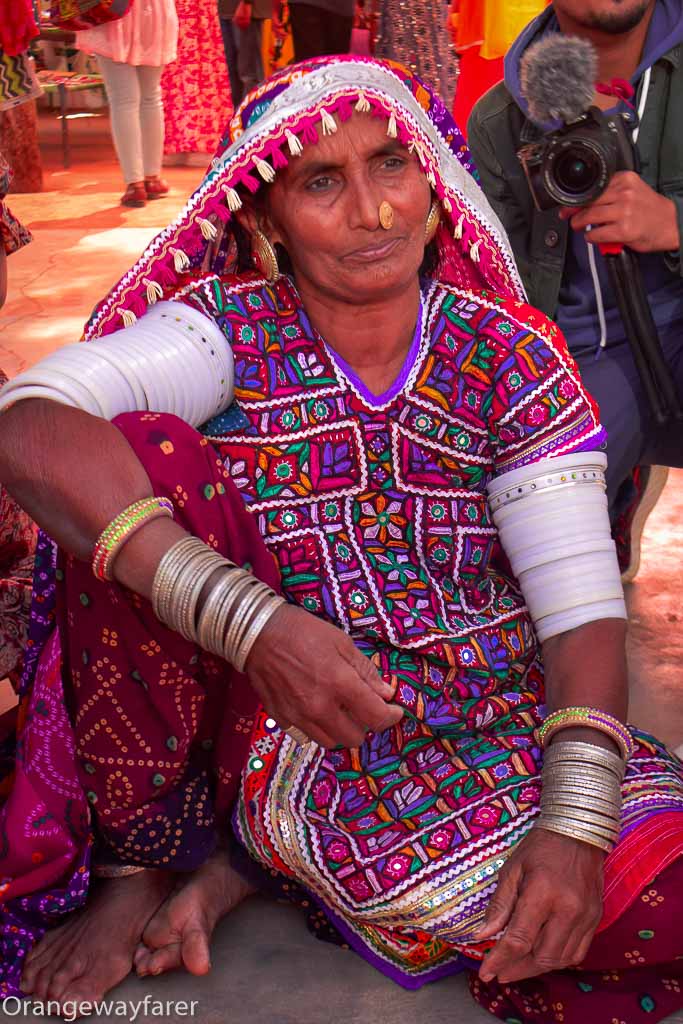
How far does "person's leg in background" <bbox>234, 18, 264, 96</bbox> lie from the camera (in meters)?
5.53

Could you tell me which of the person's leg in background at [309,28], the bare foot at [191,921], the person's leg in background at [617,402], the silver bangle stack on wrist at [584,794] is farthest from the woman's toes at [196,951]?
the person's leg in background at [309,28]

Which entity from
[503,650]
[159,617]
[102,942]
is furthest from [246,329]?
[102,942]

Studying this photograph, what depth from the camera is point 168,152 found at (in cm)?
811

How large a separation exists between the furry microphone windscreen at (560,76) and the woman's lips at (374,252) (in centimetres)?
50

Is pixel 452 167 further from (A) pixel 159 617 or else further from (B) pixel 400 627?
(A) pixel 159 617

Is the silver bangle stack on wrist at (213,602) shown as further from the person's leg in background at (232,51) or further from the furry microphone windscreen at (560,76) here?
the person's leg in background at (232,51)

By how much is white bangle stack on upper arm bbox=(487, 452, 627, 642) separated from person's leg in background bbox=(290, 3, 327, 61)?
349 cm

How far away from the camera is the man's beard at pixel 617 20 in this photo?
2137mm

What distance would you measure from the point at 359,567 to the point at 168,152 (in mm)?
7090

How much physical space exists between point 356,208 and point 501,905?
0.90 metres

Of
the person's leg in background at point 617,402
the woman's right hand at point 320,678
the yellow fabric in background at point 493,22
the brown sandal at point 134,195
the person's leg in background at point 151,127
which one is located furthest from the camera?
the brown sandal at point 134,195

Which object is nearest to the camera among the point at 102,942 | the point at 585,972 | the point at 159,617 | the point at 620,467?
the point at 159,617

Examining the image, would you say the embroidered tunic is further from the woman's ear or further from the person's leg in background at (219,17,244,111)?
the person's leg in background at (219,17,244,111)

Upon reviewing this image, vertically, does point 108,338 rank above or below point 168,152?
above
